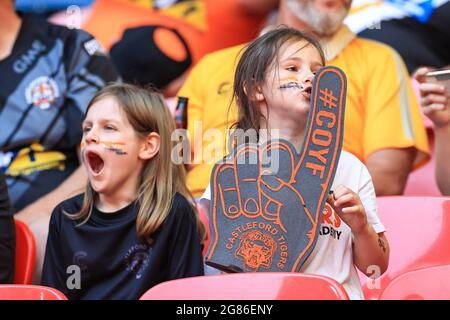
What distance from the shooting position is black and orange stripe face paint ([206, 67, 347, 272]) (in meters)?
1.74

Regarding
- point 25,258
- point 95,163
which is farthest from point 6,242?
point 95,163

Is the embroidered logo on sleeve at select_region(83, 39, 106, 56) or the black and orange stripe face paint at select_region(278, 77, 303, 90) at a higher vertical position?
the black and orange stripe face paint at select_region(278, 77, 303, 90)

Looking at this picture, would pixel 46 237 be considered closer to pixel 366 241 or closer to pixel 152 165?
pixel 152 165

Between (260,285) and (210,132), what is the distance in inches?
39.7

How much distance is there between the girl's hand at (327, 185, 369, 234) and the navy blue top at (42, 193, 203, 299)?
44 centimetres

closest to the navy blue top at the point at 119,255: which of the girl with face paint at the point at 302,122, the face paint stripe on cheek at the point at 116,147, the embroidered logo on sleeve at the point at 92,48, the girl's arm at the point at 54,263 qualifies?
the girl's arm at the point at 54,263

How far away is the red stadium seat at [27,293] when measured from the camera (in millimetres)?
1663

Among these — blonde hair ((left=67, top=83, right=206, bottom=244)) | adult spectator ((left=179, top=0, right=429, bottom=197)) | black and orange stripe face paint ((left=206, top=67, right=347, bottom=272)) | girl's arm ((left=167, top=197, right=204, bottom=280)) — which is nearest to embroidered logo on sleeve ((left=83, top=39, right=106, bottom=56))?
adult spectator ((left=179, top=0, right=429, bottom=197))

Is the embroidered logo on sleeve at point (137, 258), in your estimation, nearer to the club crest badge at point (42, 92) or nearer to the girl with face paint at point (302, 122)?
the girl with face paint at point (302, 122)

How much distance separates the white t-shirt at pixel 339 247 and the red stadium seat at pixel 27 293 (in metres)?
0.50

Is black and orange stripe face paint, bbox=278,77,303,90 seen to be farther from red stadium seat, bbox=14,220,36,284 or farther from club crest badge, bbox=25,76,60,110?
club crest badge, bbox=25,76,60,110

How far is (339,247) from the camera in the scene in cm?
188
